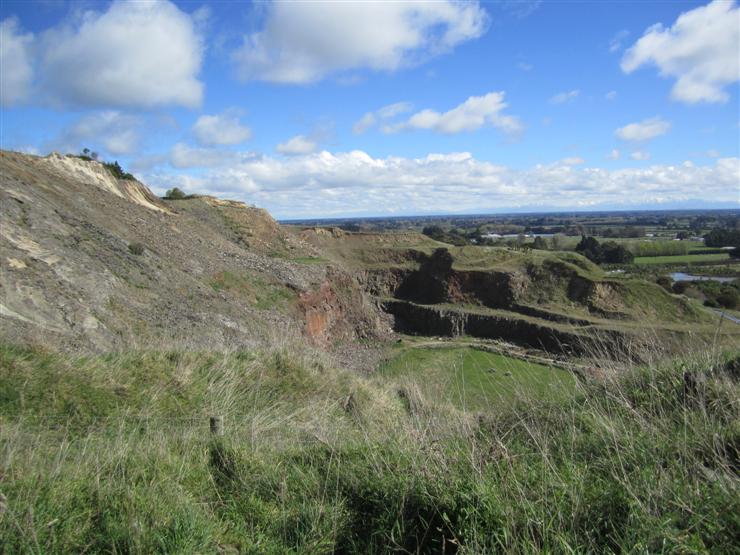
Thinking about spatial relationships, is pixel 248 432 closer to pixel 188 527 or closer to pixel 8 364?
pixel 188 527

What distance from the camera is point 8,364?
6062mm

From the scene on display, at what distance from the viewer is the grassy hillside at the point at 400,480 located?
107 inches

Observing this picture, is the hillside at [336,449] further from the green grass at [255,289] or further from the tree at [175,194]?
the tree at [175,194]

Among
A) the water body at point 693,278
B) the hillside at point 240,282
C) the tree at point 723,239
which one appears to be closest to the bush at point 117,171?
the hillside at point 240,282

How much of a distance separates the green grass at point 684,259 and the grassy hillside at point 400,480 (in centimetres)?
6508

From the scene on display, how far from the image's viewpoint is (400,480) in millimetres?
3377

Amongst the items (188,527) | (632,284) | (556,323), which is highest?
(188,527)

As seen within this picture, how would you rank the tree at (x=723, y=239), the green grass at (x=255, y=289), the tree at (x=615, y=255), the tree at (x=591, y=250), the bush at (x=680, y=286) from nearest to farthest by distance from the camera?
the green grass at (x=255, y=289), the bush at (x=680, y=286), the tree at (x=615, y=255), the tree at (x=591, y=250), the tree at (x=723, y=239)

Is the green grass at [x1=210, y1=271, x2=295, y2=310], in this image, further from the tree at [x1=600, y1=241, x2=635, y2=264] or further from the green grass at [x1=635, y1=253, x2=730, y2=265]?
the green grass at [x1=635, y1=253, x2=730, y2=265]

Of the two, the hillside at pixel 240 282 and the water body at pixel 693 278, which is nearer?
the hillside at pixel 240 282

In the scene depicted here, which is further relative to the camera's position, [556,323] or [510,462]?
[556,323]

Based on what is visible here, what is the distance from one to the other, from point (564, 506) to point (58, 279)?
595 inches

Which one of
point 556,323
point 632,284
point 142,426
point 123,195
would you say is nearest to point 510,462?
point 142,426

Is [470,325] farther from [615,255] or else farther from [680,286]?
[615,255]
